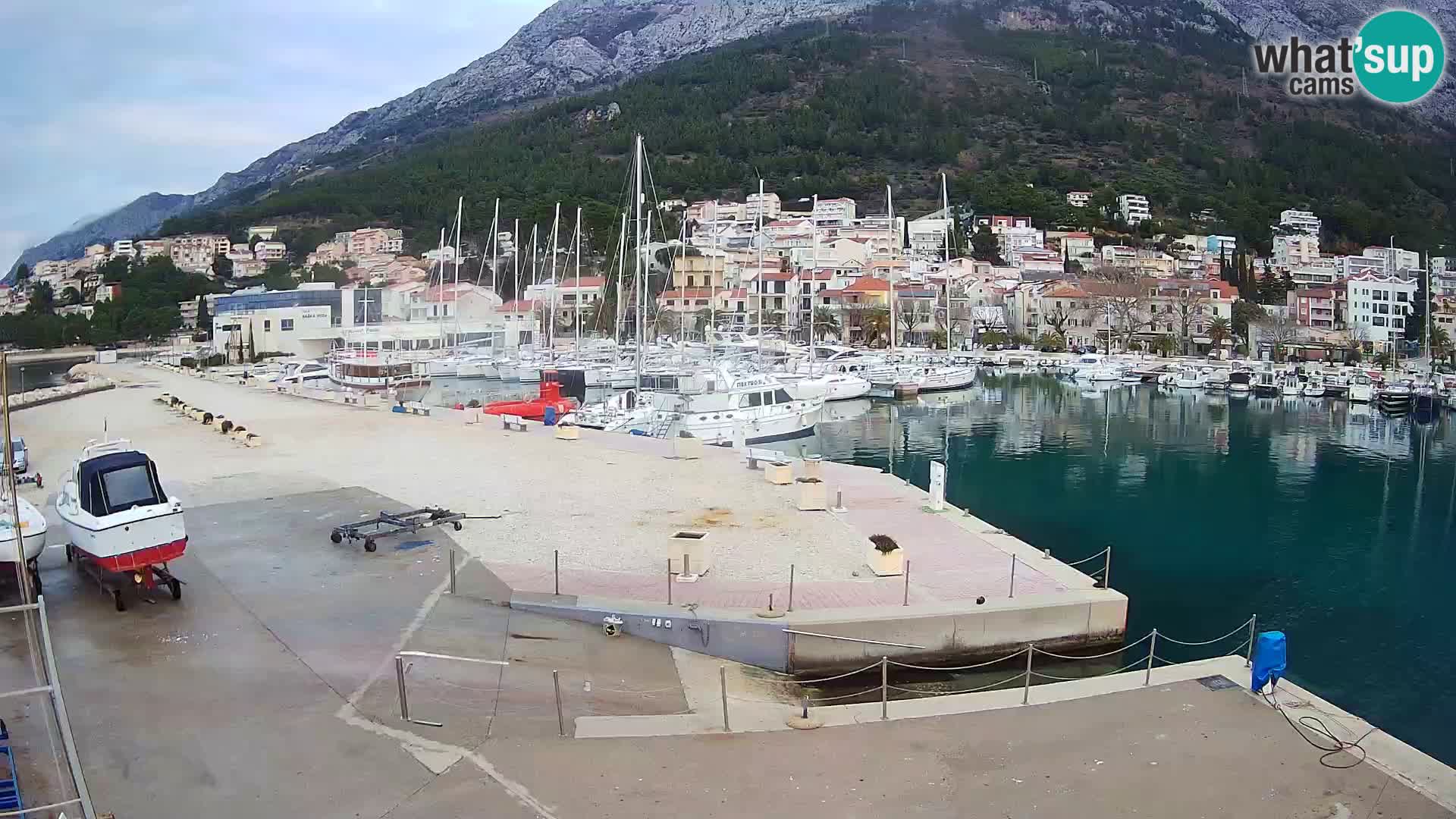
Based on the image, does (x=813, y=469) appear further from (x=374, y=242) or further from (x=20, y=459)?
(x=374, y=242)

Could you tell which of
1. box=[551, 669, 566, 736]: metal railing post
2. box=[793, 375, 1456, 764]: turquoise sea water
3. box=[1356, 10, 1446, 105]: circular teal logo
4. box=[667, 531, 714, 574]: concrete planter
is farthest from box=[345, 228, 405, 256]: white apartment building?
box=[551, 669, 566, 736]: metal railing post

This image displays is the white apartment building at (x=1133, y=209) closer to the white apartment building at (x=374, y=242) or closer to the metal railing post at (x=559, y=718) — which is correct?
the white apartment building at (x=374, y=242)

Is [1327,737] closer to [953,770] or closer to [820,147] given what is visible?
[953,770]

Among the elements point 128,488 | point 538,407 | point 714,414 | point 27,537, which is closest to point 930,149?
point 538,407

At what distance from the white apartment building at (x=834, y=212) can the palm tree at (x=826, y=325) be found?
41810 mm

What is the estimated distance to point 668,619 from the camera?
9.84m

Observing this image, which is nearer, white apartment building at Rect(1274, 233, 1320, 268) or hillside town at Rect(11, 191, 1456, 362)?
hillside town at Rect(11, 191, 1456, 362)

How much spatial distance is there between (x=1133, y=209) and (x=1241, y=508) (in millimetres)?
118716

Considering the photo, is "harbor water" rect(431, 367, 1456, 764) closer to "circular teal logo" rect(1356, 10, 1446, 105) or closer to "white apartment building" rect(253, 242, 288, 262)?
"circular teal logo" rect(1356, 10, 1446, 105)

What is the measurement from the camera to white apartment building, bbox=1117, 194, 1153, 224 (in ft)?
430

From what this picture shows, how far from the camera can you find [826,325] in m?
81.4

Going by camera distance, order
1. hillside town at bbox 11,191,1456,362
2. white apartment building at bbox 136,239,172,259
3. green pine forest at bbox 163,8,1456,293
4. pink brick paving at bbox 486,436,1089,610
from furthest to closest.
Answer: green pine forest at bbox 163,8,1456,293 → white apartment building at bbox 136,239,172,259 → hillside town at bbox 11,191,1456,362 → pink brick paving at bbox 486,436,1089,610

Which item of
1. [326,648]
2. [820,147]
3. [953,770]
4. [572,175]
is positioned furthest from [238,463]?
[820,147]

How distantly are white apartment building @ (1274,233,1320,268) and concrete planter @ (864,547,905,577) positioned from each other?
126 m
